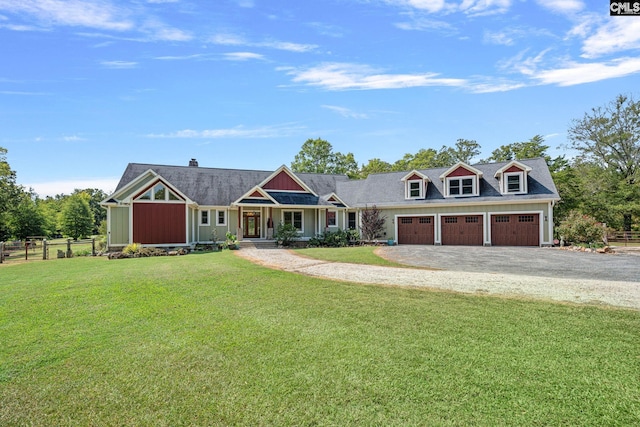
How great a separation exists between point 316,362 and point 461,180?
2282 cm

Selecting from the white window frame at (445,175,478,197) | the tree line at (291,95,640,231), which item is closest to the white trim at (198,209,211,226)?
the white window frame at (445,175,478,197)

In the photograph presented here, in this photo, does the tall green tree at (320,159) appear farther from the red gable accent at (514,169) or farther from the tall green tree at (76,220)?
the tall green tree at (76,220)

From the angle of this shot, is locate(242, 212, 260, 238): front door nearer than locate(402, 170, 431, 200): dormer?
Yes

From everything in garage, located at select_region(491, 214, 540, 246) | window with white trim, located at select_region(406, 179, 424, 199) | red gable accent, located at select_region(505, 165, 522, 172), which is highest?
red gable accent, located at select_region(505, 165, 522, 172)

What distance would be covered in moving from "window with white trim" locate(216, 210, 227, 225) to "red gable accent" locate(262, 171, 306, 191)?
11.3 feet

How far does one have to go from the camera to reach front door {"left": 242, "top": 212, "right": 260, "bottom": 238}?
2375 centimetres

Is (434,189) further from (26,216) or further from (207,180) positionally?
(26,216)

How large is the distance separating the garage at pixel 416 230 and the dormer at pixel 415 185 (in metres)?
1.70

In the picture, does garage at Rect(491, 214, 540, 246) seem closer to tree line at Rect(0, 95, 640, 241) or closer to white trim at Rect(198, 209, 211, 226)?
tree line at Rect(0, 95, 640, 241)

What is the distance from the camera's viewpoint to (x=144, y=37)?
11.6 metres

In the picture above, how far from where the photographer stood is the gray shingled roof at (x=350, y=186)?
2264 cm

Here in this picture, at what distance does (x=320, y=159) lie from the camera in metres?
49.2

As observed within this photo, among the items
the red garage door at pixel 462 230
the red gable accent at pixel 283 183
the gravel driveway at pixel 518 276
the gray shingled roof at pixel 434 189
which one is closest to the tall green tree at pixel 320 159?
the gray shingled roof at pixel 434 189

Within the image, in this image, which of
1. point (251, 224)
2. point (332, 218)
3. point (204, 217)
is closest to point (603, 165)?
point (332, 218)
